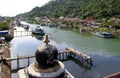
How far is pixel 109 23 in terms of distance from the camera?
75062mm

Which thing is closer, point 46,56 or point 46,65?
point 46,56

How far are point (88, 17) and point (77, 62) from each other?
230 ft

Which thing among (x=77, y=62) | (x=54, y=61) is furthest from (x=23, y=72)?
(x=77, y=62)

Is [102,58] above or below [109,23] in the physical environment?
below

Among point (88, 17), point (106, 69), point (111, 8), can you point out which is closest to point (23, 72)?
point (106, 69)

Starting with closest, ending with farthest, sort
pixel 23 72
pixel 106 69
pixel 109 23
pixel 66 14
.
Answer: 1. pixel 23 72
2. pixel 106 69
3. pixel 109 23
4. pixel 66 14

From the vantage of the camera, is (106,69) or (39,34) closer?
(106,69)

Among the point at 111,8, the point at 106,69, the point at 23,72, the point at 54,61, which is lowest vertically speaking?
the point at 106,69

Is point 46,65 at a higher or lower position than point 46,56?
lower

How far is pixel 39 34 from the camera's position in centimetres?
7019

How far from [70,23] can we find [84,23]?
37.3 ft

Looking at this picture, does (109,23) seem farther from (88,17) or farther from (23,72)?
(23,72)

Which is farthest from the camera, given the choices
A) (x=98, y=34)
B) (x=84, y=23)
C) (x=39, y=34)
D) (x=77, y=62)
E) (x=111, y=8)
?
(x=84, y=23)

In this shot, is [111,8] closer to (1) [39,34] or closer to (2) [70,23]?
(2) [70,23]
